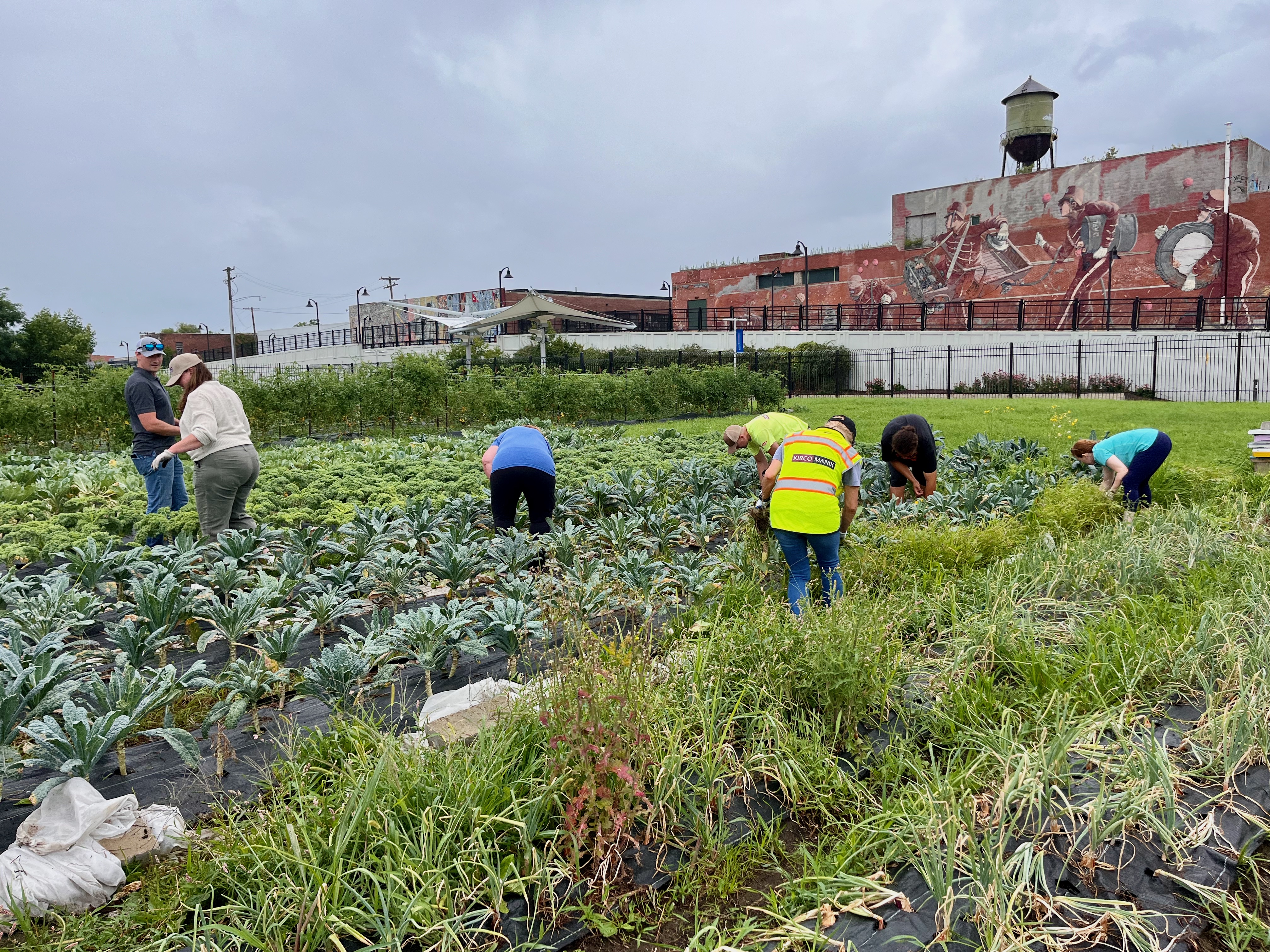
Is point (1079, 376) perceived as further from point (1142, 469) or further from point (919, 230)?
point (919, 230)

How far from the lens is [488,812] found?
2.54 m

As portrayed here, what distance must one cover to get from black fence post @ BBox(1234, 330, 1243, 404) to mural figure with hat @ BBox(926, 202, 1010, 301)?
616 inches

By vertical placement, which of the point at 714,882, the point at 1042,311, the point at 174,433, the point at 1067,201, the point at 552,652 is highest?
the point at 1067,201

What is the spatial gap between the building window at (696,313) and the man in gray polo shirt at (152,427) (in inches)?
1559

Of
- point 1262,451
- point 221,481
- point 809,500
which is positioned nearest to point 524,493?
point 221,481

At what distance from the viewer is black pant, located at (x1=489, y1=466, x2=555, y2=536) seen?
5.65 metres

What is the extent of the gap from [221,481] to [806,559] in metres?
4.17

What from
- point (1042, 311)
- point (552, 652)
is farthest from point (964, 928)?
point (1042, 311)

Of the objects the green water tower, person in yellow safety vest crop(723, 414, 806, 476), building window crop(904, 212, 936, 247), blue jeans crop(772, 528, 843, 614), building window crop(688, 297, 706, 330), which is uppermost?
the green water tower

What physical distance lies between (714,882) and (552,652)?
130cm

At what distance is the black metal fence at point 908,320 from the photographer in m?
29.5

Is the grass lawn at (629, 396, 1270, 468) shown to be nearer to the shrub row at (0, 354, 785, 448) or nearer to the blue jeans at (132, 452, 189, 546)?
Answer: the shrub row at (0, 354, 785, 448)

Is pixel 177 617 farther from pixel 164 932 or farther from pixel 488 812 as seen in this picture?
pixel 488 812

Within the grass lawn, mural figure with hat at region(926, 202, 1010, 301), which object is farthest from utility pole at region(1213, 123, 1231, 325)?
the grass lawn
